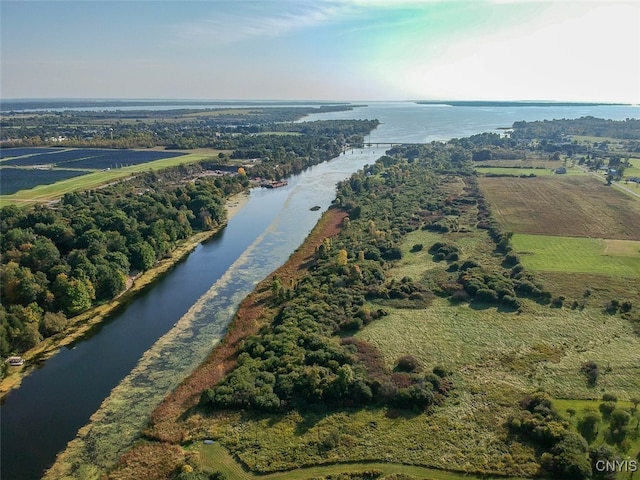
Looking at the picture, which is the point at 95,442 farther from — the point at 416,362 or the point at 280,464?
the point at 416,362

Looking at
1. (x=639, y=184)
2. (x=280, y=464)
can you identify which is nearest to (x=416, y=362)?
(x=280, y=464)

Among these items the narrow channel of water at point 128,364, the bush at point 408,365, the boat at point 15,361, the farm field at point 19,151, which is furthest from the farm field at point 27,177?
the bush at point 408,365

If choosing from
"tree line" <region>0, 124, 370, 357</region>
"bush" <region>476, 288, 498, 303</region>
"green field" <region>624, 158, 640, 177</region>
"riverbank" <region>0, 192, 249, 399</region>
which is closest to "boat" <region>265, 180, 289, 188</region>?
"tree line" <region>0, 124, 370, 357</region>

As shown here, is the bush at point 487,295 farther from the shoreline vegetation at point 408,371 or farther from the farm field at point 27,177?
the farm field at point 27,177

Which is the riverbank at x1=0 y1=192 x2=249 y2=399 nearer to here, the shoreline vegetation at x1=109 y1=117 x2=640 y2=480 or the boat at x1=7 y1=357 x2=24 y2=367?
the boat at x1=7 y1=357 x2=24 y2=367

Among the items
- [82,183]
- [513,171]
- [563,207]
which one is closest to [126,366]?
[82,183]

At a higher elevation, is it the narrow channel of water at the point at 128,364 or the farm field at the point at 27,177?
the farm field at the point at 27,177

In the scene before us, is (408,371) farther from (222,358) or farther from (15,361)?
(15,361)
